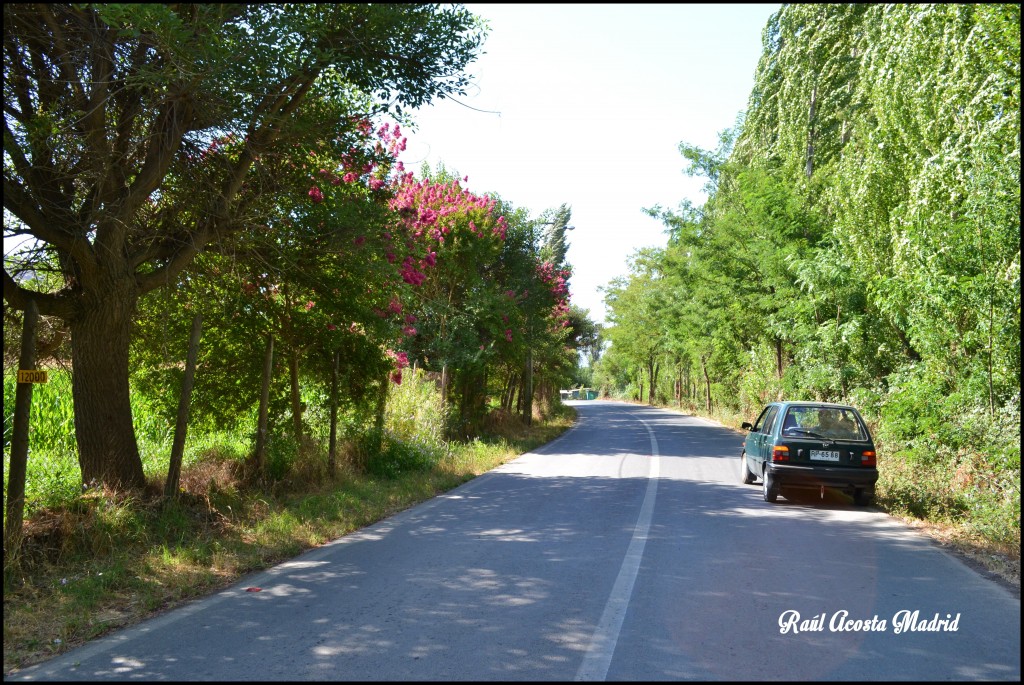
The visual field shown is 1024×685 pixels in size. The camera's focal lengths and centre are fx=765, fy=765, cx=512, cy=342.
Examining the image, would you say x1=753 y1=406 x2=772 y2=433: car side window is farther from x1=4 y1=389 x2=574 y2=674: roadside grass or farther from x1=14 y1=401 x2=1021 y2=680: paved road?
x1=4 y1=389 x2=574 y2=674: roadside grass

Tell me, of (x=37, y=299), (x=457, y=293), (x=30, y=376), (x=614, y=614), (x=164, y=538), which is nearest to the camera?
(x=614, y=614)

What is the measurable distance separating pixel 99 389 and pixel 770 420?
978cm

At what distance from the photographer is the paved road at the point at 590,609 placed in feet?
15.7

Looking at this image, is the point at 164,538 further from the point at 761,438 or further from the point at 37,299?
the point at 761,438

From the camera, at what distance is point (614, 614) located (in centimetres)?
585

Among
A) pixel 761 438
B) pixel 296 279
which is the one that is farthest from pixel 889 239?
pixel 296 279

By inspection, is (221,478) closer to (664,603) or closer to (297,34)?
(297,34)

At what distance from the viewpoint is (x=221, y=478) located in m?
11.0

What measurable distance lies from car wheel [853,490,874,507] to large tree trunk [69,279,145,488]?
398 inches

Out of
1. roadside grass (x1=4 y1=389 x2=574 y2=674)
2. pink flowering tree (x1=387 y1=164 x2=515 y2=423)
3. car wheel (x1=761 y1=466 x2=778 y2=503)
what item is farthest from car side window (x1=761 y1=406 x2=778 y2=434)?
pink flowering tree (x1=387 y1=164 x2=515 y2=423)

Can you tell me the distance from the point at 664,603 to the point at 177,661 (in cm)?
359

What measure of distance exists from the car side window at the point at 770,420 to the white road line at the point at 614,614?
3.33m

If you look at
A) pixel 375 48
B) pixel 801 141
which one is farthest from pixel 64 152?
pixel 801 141

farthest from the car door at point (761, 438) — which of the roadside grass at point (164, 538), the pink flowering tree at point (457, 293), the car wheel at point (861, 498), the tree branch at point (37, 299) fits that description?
the tree branch at point (37, 299)
